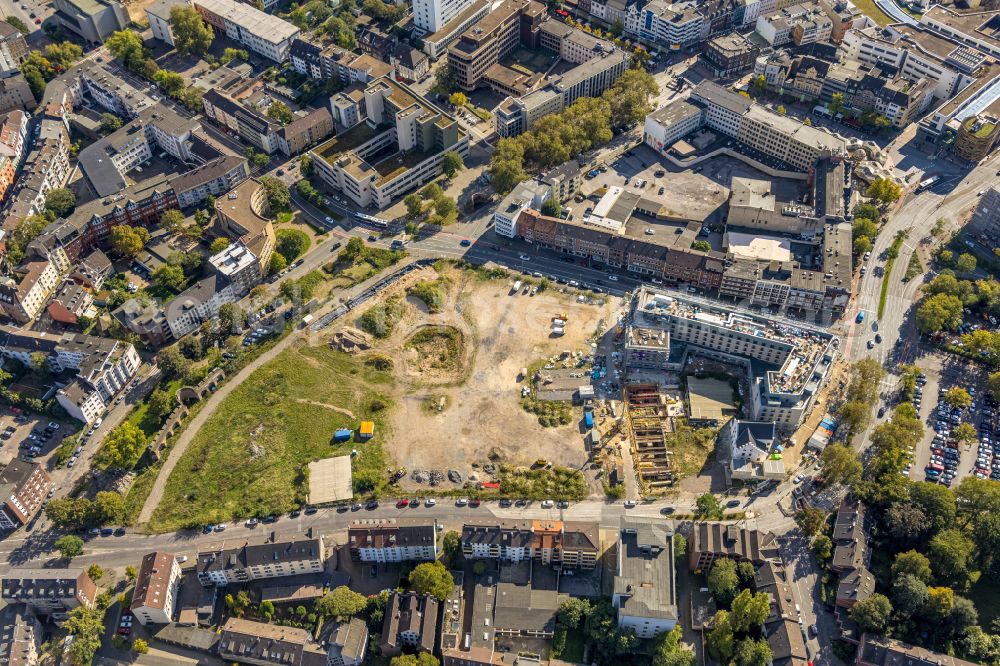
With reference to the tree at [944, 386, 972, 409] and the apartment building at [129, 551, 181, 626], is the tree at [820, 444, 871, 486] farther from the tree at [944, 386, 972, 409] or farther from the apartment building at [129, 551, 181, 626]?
the apartment building at [129, 551, 181, 626]

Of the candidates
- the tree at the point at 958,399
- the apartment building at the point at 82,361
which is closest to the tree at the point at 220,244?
the apartment building at the point at 82,361

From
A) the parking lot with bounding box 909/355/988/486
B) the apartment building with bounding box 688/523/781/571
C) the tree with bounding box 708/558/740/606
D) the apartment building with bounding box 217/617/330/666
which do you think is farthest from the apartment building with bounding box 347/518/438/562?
the parking lot with bounding box 909/355/988/486

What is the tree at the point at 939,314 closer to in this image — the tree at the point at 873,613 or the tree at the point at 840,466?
the tree at the point at 840,466

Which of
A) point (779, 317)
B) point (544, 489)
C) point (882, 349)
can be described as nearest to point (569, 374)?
point (544, 489)

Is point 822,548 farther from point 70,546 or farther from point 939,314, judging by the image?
point 70,546

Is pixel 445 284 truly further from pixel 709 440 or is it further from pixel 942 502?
pixel 942 502

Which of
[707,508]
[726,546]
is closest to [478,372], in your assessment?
[707,508]
